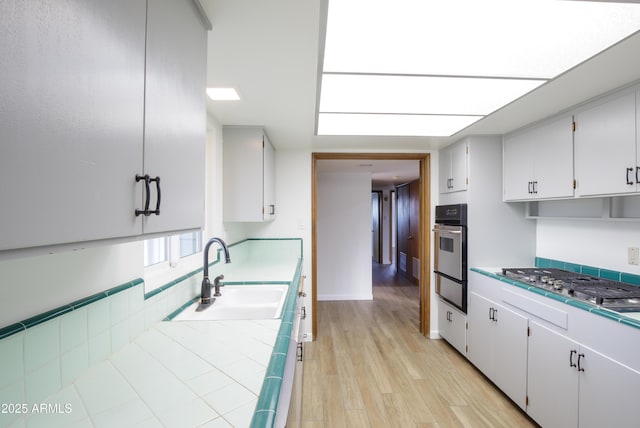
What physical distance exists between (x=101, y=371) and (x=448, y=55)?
5.51ft

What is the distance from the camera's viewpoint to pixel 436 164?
3328 mm

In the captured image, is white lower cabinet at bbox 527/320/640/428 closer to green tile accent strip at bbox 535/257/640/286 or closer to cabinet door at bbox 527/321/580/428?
cabinet door at bbox 527/321/580/428

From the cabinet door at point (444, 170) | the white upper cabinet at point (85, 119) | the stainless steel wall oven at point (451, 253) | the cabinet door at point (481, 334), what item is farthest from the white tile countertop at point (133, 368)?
the cabinet door at point (444, 170)

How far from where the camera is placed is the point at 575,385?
5.44 feet

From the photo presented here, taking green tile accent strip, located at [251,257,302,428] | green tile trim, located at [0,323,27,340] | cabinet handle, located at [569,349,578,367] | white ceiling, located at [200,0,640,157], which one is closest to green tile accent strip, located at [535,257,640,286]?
cabinet handle, located at [569,349,578,367]

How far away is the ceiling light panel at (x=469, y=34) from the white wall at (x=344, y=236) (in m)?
3.71

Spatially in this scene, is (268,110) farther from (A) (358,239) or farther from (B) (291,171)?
(A) (358,239)

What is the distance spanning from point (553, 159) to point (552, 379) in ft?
4.93

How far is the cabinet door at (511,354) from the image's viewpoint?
2.05m

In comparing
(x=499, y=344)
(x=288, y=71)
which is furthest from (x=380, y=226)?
(x=288, y=71)

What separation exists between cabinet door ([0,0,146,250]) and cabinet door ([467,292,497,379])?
8.76 ft

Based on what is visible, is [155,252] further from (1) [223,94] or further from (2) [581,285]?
(2) [581,285]

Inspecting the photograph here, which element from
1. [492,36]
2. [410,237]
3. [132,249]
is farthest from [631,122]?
[410,237]

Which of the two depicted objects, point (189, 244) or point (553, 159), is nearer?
point (189, 244)
